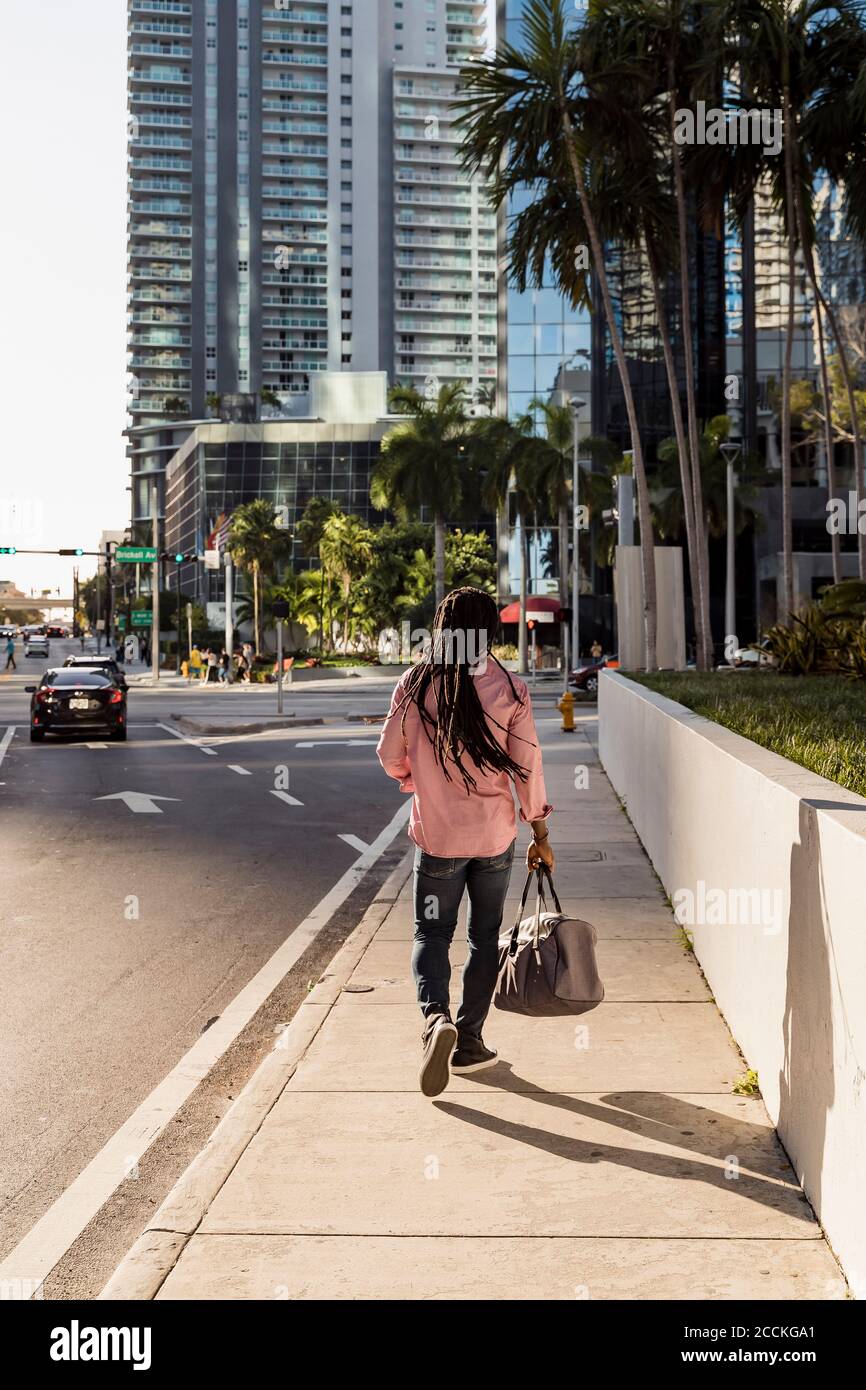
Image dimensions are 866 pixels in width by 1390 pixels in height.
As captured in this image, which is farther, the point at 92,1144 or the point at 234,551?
the point at 234,551

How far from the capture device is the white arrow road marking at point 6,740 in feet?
81.5

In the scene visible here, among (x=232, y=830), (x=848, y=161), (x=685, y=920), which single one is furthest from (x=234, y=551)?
(x=685, y=920)

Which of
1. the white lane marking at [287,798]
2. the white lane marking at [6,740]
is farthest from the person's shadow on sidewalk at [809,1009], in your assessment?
the white lane marking at [6,740]

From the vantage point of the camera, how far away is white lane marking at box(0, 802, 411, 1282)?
4379 mm

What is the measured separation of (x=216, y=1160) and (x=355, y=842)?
28.9 feet

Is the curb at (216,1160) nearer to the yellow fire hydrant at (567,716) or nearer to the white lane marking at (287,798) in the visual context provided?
the white lane marking at (287,798)

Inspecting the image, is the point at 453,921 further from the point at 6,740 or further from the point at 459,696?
the point at 6,740

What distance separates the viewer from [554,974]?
550cm

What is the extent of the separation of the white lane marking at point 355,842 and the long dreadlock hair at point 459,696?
7523mm

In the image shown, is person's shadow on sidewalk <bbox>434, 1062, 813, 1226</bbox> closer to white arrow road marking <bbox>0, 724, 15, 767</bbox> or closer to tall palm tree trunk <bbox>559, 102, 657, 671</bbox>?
tall palm tree trunk <bbox>559, 102, 657, 671</bbox>

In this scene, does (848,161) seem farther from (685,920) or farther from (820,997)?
(820,997)

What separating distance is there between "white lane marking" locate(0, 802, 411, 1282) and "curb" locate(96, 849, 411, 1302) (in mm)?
257
